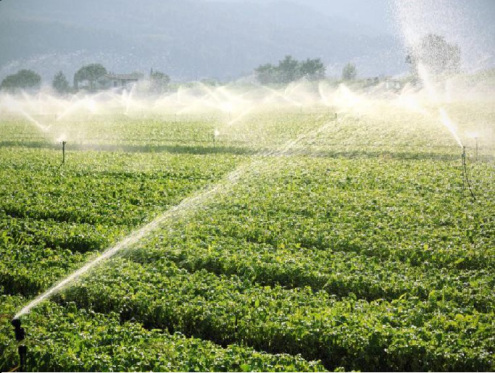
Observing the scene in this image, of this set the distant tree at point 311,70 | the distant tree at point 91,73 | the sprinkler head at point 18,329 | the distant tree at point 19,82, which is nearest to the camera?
the sprinkler head at point 18,329

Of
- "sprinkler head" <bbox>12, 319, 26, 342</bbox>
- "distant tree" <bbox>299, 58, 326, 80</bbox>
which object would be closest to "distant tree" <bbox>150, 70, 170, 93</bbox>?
"distant tree" <bbox>299, 58, 326, 80</bbox>

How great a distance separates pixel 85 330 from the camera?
8.17 metres

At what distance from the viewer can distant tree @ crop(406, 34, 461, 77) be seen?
307 feet

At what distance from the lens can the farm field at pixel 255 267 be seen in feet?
25.2

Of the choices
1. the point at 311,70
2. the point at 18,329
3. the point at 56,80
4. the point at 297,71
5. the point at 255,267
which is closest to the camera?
the point at 18,329

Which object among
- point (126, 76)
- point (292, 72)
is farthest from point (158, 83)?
point (292, 72)

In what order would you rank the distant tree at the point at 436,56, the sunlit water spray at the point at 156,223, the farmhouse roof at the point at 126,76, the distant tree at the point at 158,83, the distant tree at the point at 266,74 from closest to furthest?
1. the sunlit water spray at the point at 156,223
2. the distant tree at the point at 436,56
3. the distant tree at the point at 158,83
4. the distant tree at the point at 266,74
5. the farmhouse roof at the point at 126,76

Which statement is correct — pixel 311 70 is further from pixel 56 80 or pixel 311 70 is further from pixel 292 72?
pixel 56 80

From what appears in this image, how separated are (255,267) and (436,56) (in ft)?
308

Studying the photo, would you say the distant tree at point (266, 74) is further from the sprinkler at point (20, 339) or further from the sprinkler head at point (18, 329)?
the sprinkler head at point (18, 329)

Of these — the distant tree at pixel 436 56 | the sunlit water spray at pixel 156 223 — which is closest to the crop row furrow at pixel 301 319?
the sunlit water spray at pixel 156 223

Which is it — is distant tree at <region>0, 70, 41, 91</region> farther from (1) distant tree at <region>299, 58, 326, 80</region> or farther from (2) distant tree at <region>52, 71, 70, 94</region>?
(1) distant tree at <region>299, 58, 326, 80</region>

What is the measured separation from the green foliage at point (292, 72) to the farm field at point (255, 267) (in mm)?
105101

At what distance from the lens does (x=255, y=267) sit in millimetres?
10391
